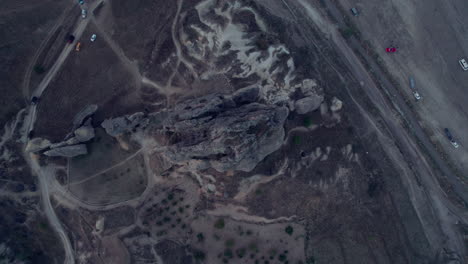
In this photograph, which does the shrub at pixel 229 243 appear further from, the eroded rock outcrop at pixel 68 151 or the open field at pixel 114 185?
the eroded rock outcrop at pixel 68 151

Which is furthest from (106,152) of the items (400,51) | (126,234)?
(400,51)

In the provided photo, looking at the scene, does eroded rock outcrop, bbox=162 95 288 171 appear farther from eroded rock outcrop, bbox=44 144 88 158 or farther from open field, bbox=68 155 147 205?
eroded rock outcrop, bbox=44 144 88 158

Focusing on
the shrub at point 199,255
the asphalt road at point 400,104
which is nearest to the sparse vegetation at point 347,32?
the asphalt road at point 400,104

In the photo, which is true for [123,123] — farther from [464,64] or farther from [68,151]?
[464,64]

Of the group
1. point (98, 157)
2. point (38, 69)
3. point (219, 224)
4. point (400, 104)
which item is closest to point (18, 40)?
point (38, 69)

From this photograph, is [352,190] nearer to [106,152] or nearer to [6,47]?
[106,152]

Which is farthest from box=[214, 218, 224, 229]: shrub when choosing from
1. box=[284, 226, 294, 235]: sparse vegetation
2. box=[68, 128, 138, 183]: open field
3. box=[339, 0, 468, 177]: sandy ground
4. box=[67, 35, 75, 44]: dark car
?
box=[339, 0, 468, 177]: sandy ground
